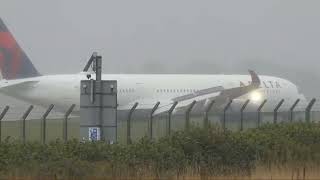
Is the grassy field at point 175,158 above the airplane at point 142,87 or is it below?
below

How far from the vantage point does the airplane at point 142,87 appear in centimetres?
4912

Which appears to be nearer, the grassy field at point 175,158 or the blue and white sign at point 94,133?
the grassy field at point 175,158

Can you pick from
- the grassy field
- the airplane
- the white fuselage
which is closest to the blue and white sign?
the grassy field

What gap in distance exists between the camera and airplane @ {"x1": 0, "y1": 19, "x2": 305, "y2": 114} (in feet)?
161

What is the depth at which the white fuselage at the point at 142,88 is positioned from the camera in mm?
49094

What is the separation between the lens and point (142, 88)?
5175cm

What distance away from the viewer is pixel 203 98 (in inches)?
2062

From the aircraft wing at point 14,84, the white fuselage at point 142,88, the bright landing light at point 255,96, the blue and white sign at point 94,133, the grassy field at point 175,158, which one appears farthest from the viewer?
the bright landing light at point 255,96

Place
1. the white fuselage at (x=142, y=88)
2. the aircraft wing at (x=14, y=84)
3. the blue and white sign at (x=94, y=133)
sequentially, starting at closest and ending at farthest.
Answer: the blue and white sign at (x=94, y=133) → the aircraft wing at (x=14, y=84) → the white fuselage at (x=142, y=88)

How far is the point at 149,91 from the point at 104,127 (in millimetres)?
33781

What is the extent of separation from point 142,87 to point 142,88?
69 millimetres

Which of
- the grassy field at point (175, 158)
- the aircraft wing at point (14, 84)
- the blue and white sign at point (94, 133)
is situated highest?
the aircraft wing at point (14, 84)

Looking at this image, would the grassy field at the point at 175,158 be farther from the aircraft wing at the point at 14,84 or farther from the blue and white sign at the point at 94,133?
the aircraft wing at the point at 14,84

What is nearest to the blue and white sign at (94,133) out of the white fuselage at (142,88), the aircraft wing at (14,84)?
the aircraft wing at (14,84)
